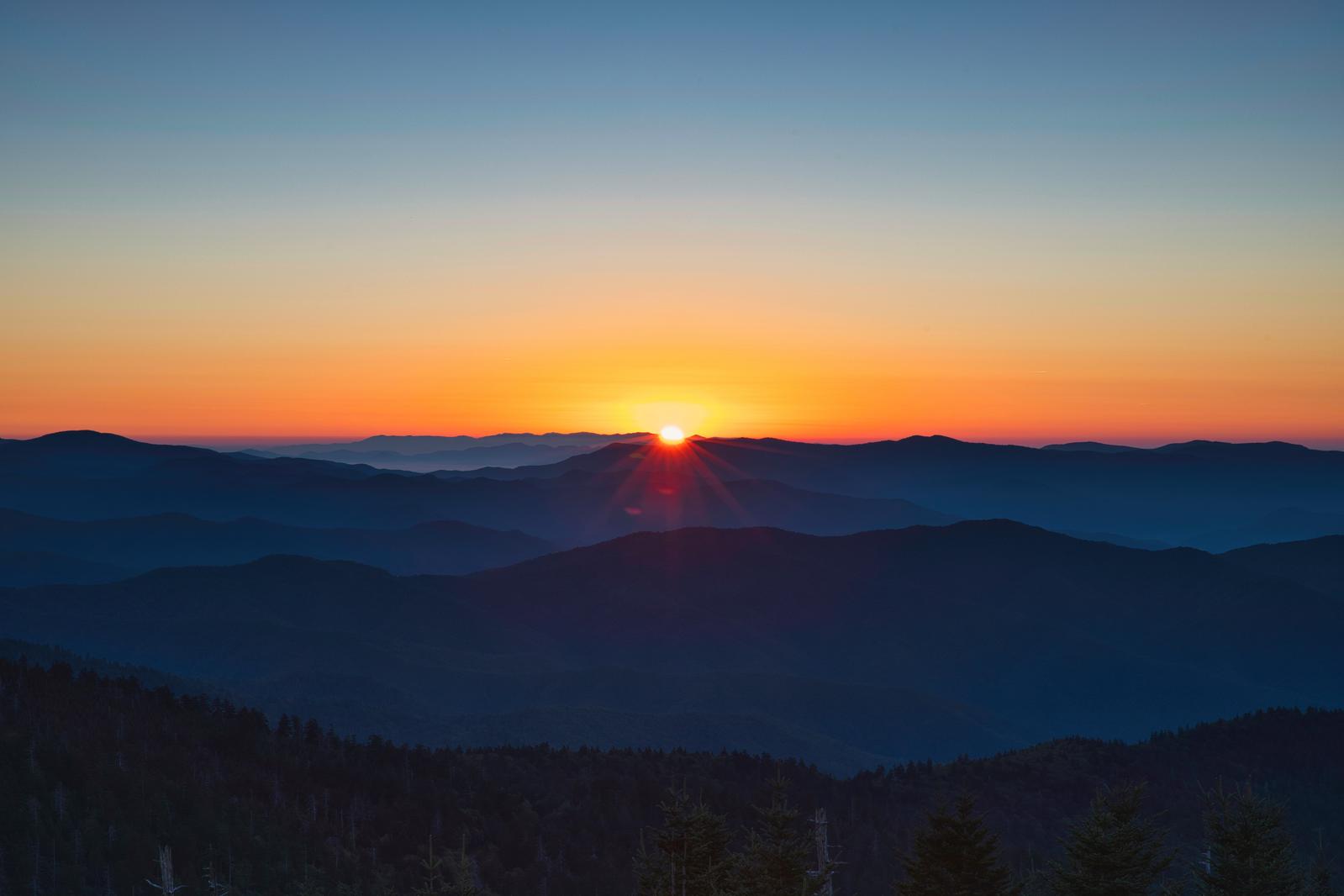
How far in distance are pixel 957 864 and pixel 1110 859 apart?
12.8 feet

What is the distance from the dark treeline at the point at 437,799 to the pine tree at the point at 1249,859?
391 inches

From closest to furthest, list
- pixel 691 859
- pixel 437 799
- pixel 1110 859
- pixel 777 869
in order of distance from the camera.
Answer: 1. pixel 1110 859
2. pixel 777 869
3. pixel 691 859
4. pixel 437 799

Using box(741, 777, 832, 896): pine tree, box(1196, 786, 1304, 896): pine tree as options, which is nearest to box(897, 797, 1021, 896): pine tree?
box(741, 777, 832, 896): pine tree

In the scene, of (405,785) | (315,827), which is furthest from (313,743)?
(315,827)

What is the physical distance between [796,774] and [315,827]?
217 ft

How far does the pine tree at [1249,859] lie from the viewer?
26.1 metres

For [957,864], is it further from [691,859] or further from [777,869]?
[691,859]

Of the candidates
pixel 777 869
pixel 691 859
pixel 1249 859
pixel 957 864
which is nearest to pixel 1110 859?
pixel 1249 859

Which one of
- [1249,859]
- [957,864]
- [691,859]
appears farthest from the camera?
[691,859]

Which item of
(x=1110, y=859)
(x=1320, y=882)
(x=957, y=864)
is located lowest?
(x=1320, y=882)

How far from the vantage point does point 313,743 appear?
118125 millimetres

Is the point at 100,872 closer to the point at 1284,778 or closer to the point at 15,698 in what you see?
the point at 15,698

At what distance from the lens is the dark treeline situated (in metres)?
78.6

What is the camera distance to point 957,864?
28.6 metres
